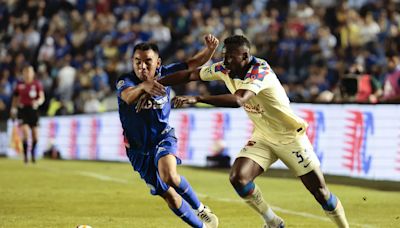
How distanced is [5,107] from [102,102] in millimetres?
3679

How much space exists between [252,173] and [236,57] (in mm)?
1173

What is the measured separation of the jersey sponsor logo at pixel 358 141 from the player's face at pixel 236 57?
29.2 ft

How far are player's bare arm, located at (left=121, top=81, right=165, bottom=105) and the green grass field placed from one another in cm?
237

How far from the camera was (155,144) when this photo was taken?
1029 centimetres

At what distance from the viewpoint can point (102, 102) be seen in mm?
28875

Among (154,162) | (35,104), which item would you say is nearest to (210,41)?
(154,162)

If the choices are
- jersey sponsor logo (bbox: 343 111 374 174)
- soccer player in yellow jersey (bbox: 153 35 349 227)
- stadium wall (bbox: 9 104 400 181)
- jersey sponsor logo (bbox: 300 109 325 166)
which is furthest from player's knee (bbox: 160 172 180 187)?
jersey sponsor logo (bbox: 300 109 325 166)

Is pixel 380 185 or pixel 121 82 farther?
pixel 380 185

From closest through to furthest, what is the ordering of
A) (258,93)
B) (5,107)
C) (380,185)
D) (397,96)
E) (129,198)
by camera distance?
(258,93) → (129,198) → (380,185) → (397,96) → (5,107)

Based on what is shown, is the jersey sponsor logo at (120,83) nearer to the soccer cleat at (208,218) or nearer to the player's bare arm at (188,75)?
the player's bare arm at (188,75)

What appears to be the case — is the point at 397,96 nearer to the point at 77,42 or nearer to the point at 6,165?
the point at 6,165

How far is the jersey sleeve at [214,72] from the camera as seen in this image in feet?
32.4

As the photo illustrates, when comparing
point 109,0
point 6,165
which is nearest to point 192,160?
point 6,165

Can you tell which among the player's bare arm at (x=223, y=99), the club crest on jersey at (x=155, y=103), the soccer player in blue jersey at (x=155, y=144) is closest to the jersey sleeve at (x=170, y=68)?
the soccer player in blue jersey at (x=155, y=144)
